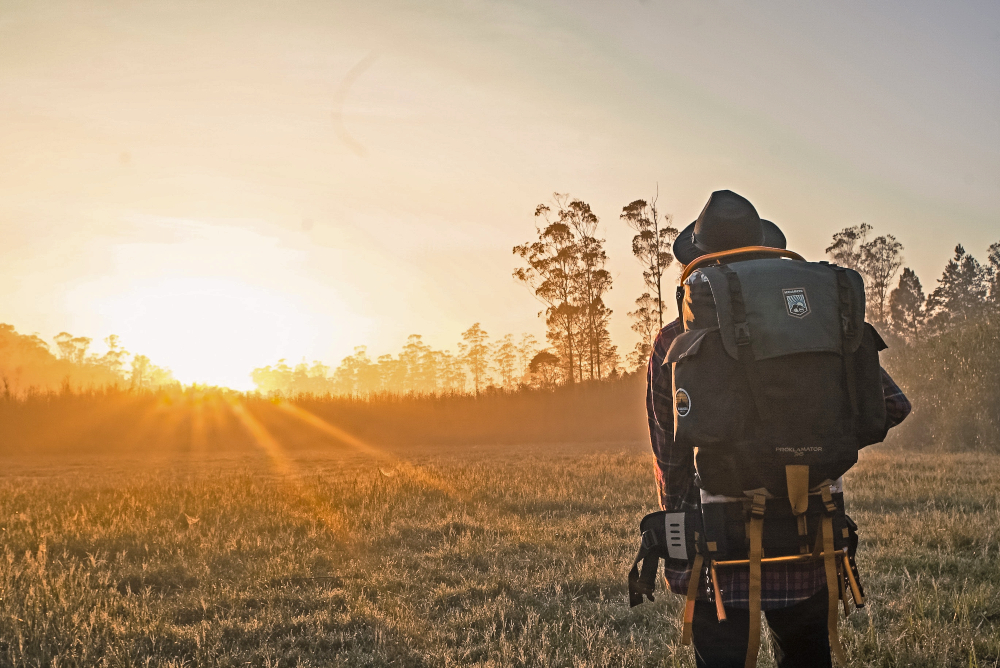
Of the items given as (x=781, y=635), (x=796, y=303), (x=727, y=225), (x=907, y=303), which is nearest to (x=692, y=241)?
(x=727, y=225)

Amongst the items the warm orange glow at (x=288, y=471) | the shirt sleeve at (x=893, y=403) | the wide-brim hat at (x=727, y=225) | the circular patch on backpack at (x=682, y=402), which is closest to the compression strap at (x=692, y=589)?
the circular patch on backpack at (x=682, y=402)

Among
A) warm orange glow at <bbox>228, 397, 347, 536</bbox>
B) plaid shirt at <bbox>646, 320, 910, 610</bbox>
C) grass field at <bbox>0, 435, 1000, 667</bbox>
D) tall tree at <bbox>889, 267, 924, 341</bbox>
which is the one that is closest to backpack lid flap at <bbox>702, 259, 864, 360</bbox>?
plaid shirt at <bbox>646, 320, 910, 610</bbox>

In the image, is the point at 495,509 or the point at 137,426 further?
the point at 137,426

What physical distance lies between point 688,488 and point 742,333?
2.06 ft

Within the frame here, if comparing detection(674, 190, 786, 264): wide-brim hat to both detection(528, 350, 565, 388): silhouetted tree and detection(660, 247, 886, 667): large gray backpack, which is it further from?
detection(528, 350, 565, 388): silhouetted tree

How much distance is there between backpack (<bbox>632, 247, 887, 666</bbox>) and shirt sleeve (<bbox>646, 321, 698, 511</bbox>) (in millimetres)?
198

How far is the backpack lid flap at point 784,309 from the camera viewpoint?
6.48ft

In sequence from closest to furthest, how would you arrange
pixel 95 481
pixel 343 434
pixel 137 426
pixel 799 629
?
pixel 799 629 → pixel 95 481 → pixel 137 426 → pixel 343 434

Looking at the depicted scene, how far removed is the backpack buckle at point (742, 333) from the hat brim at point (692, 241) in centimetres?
56

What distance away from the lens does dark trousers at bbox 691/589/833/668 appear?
2.17 meters

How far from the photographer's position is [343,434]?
35625 millimetres

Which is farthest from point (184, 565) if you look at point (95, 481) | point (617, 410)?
point (617, 410)

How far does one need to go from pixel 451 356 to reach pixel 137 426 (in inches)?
3464

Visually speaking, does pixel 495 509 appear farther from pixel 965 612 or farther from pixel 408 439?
pixel 408 439
